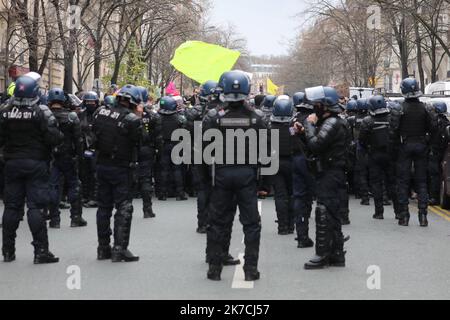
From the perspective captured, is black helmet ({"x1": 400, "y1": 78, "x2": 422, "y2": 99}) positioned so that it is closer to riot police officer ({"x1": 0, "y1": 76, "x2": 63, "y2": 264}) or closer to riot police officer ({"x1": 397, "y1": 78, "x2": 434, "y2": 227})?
riot police officer ({"x1": 397, "y1": 78, "x2": 434, "y2": 227})

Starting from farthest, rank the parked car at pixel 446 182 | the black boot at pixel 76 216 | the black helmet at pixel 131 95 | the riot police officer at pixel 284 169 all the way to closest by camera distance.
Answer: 1. the parked car at pixel 446 182
2. the black boot at pixel 76 216
3. the riot police officer at pixel 284 169
4. the black helmet at pixel 131 95

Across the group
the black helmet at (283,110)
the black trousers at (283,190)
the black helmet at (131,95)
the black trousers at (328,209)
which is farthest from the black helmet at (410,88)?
the black helmet at (131,95)

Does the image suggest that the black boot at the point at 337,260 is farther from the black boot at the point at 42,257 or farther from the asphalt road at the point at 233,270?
the black boot at the point at 42,257

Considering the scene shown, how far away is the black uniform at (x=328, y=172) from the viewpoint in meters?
8.77

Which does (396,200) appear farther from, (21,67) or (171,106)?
(21,67)

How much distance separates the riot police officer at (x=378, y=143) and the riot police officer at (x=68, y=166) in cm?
453

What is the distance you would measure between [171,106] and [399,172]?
5.35 meters

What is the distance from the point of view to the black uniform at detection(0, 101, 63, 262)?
902 cm

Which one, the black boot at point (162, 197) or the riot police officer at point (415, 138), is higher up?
the riot police officer at point (415, 138)

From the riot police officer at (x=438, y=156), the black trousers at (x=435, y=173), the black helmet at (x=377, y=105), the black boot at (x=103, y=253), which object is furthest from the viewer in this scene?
the black trousers at (x=435, y=173)

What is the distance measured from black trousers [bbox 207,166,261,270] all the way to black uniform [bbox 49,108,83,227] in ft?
14.3

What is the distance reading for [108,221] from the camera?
9.47m
